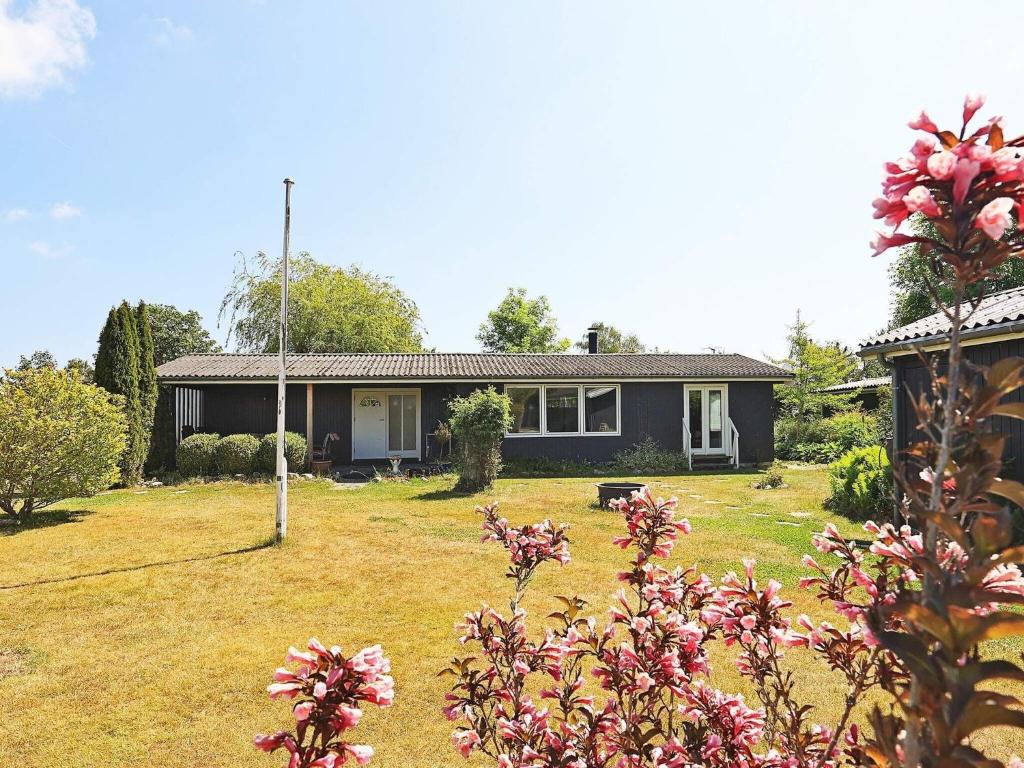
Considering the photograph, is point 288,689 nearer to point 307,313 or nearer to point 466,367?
point 466,367

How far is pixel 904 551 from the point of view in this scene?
3.53ft

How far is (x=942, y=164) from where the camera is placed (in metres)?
0.90

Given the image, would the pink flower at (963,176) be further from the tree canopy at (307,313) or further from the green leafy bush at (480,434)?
the tree canopy at (307,313)

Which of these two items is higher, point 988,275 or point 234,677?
point 988,275

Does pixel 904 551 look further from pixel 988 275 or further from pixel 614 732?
pixel 614 732

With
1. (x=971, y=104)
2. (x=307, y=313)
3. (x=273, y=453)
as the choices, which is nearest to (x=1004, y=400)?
(x=971, y=104)

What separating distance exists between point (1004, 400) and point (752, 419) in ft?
37.4

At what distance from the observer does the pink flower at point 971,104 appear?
0.97m

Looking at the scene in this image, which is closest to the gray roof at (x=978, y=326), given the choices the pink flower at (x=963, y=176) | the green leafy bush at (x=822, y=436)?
the pink flower at (x=963, y=176)

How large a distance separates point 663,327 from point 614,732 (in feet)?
150

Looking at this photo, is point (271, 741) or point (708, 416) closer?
point (271, 741)

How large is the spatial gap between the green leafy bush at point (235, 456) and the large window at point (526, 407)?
6872 mm

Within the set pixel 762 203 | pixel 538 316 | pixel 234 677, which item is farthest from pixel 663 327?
pixel 234 677

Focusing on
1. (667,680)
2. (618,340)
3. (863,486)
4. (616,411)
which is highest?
(618,340)
